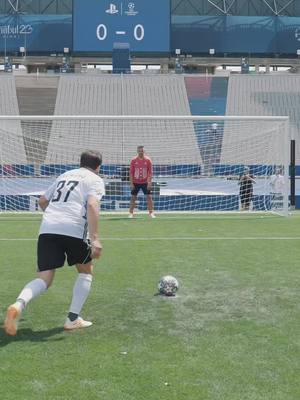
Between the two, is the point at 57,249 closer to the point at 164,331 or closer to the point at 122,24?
the point at 164,331

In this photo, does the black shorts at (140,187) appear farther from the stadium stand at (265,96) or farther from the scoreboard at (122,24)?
the scoreboard at (122,24)

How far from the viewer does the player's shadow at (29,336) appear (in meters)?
5.07

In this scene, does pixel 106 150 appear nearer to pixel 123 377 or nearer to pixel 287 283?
pixel 287 283

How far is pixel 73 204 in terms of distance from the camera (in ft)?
17.6

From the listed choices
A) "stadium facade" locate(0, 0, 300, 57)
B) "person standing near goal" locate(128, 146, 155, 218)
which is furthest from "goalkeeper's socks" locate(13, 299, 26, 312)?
"stadium facade" locate(0, 0, 300, 57)

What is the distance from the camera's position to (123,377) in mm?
4211

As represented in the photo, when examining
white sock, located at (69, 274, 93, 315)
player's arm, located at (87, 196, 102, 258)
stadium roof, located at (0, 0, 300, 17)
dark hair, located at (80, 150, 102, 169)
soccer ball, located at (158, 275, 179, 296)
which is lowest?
soccer ball, located at (158, 275, 179, 296)

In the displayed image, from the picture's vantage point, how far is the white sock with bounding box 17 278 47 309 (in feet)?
16.6

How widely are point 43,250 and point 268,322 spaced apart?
6.74ft

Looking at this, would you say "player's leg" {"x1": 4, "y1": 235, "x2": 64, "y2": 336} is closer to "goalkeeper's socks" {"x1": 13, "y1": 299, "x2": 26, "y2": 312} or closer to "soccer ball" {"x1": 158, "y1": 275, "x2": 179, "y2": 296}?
"goalkeeper's socks" {"x1": 13, "y1": 299, "x2": 26, "y2": 312}

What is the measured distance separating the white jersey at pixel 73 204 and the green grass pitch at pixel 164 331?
859 millimetres

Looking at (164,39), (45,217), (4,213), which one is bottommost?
(4,213)

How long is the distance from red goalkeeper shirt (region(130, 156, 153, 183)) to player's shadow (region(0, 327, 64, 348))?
10.0 meters

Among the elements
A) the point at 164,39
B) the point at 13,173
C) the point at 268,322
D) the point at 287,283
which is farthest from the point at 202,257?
the point at 164,39
